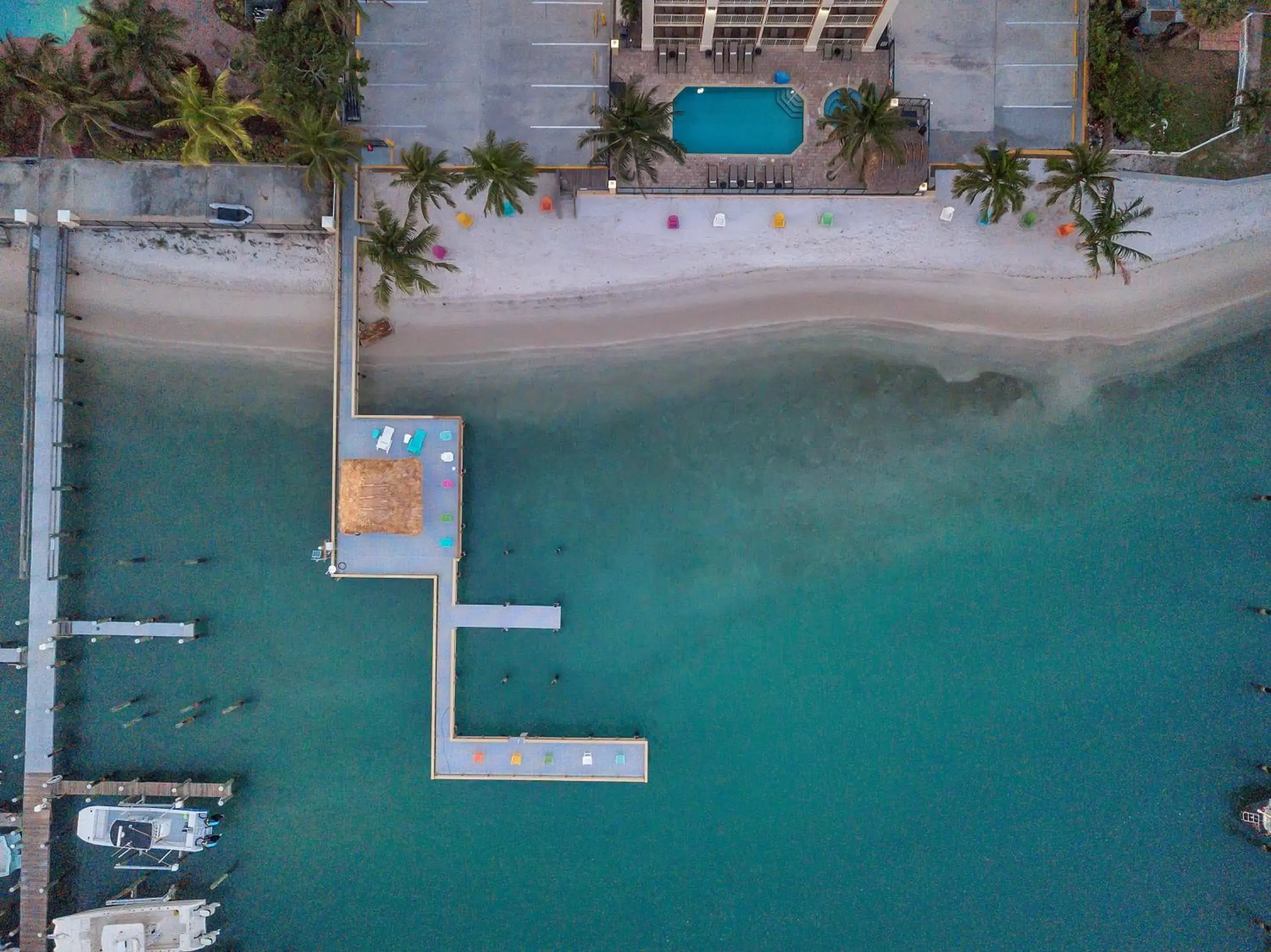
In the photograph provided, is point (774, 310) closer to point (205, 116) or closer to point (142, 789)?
point (205, 116)

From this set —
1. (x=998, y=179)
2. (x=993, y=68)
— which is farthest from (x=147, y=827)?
(x=993, y=68)

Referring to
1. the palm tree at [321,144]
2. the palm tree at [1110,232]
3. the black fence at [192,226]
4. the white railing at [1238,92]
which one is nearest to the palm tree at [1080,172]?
the palm tree at [1110,232]

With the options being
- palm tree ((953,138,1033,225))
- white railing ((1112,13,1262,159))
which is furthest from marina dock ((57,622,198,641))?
white railing ((1112,13,1262,159))

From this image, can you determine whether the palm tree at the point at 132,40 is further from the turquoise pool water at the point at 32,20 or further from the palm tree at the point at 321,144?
the palm tree at the point at 321,144

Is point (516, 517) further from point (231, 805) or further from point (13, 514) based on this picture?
point (13, 514)

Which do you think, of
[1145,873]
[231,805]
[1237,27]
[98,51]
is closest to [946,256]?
[1237,27]

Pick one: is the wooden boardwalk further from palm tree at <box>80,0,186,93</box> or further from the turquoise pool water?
the turquoise pool water

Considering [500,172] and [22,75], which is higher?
[22,75]
